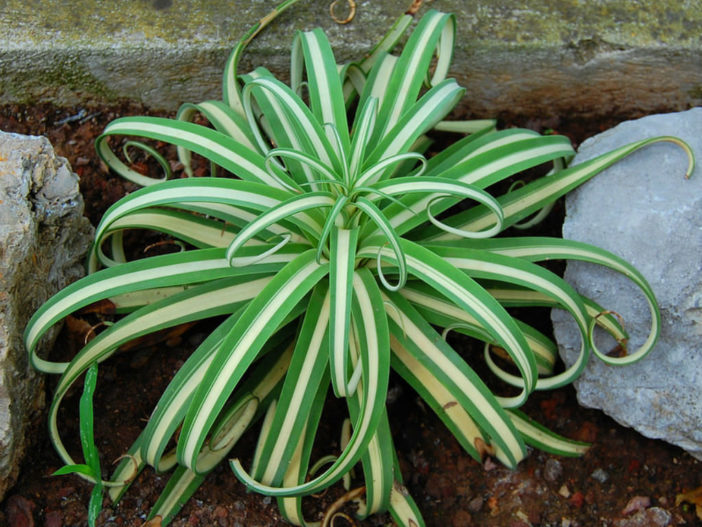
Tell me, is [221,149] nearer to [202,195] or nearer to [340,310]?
[202,195]

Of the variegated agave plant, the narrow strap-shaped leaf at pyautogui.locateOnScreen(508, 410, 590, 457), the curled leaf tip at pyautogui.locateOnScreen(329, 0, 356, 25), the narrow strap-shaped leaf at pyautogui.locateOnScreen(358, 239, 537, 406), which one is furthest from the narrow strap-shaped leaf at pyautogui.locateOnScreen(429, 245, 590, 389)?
the curled leaf tip at pyautogui.locateOnScreen(329, 0, 356, 25)

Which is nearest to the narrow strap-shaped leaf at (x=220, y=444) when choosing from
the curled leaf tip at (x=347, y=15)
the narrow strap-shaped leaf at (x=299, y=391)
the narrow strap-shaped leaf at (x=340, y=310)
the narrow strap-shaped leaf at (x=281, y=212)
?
the narrow strap-shaped leaf at (x=299, y=391)

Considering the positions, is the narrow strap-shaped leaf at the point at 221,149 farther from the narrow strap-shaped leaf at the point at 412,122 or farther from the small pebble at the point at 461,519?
the small pebble at the point at 461,519

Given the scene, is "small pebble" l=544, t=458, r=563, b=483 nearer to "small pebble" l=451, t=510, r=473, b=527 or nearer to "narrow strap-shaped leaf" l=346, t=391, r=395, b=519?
"small pebble" l=451, t=510, r=473, b=527

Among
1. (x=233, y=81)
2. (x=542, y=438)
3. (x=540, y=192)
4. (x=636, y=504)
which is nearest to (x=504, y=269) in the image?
(x=540, y=192)

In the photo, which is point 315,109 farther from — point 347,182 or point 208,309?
point 208,309
